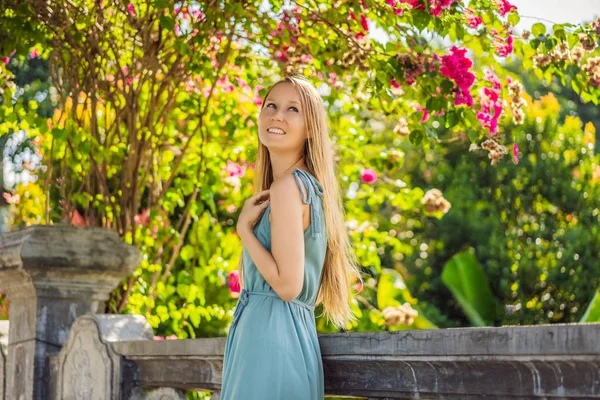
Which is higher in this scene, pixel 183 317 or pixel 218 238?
pixel 218 238

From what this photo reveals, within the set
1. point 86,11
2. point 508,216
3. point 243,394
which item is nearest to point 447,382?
point 243,394

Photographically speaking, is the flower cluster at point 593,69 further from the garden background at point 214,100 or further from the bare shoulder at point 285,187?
the bare shoulder at point 285,187

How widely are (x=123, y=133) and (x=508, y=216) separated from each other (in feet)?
32.6

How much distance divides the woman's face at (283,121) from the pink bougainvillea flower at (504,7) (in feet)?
4.40

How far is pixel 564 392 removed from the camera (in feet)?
6.57

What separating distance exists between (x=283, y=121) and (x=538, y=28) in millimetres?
1514

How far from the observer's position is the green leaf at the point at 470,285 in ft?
43.0

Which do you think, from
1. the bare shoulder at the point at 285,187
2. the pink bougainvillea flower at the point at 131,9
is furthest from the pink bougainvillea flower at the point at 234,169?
the bare shoulder at the point at 285,187

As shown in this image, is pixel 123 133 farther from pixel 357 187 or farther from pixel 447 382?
pixel 447 382

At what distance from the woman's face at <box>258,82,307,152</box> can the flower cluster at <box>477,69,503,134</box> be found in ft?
4.99

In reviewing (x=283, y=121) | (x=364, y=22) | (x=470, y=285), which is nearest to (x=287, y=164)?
(x=283, y=121)

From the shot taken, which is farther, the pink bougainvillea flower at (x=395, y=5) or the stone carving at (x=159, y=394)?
the pink bougainvillea flower at (x=395, y=5)

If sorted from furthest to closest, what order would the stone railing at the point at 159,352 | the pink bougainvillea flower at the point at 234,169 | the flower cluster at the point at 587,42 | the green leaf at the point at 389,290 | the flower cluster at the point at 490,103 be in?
the green leaf at the point at 389,290, the pink bougainvillea flower at the point at 234,169, the flower cluster at the point at 490,103, the flower cluster at the point at 587,42, the stone railing at the point at 159,352

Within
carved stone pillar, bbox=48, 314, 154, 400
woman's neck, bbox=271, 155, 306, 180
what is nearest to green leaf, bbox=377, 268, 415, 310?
carved stone pillar, bbox=48, 314, 154, 400
